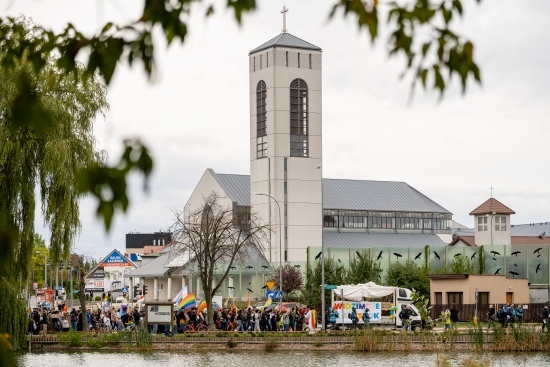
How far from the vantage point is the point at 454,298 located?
6247cm

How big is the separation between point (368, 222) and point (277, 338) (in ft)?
282

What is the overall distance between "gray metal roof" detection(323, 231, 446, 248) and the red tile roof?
16.0 m

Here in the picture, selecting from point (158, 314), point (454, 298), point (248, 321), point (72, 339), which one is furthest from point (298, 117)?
point (72, 339)

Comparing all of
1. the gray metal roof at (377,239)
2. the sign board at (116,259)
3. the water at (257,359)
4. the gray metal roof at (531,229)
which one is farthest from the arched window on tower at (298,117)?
the water at (257,359)

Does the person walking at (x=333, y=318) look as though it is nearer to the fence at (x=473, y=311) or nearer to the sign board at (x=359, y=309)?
the sign board at (x=359, y=309)

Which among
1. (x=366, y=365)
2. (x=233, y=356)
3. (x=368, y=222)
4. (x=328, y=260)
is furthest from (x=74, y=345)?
(x=368, y=222)

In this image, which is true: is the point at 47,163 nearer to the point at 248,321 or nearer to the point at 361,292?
the point at 248,321

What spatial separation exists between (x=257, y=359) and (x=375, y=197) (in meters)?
95.9

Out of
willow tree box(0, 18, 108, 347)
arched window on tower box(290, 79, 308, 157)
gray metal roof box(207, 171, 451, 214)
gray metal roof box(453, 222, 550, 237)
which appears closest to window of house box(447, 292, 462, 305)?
willow tree box(0, 18, 108, 347)

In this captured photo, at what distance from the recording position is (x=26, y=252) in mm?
28797

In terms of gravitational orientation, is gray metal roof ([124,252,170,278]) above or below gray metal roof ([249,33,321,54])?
below

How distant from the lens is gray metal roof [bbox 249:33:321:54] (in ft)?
382

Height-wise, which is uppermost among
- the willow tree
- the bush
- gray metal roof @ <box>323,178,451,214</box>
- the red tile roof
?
gray metal roof @ <box>323,178,451,214</box>

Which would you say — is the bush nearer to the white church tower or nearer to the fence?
the fence
